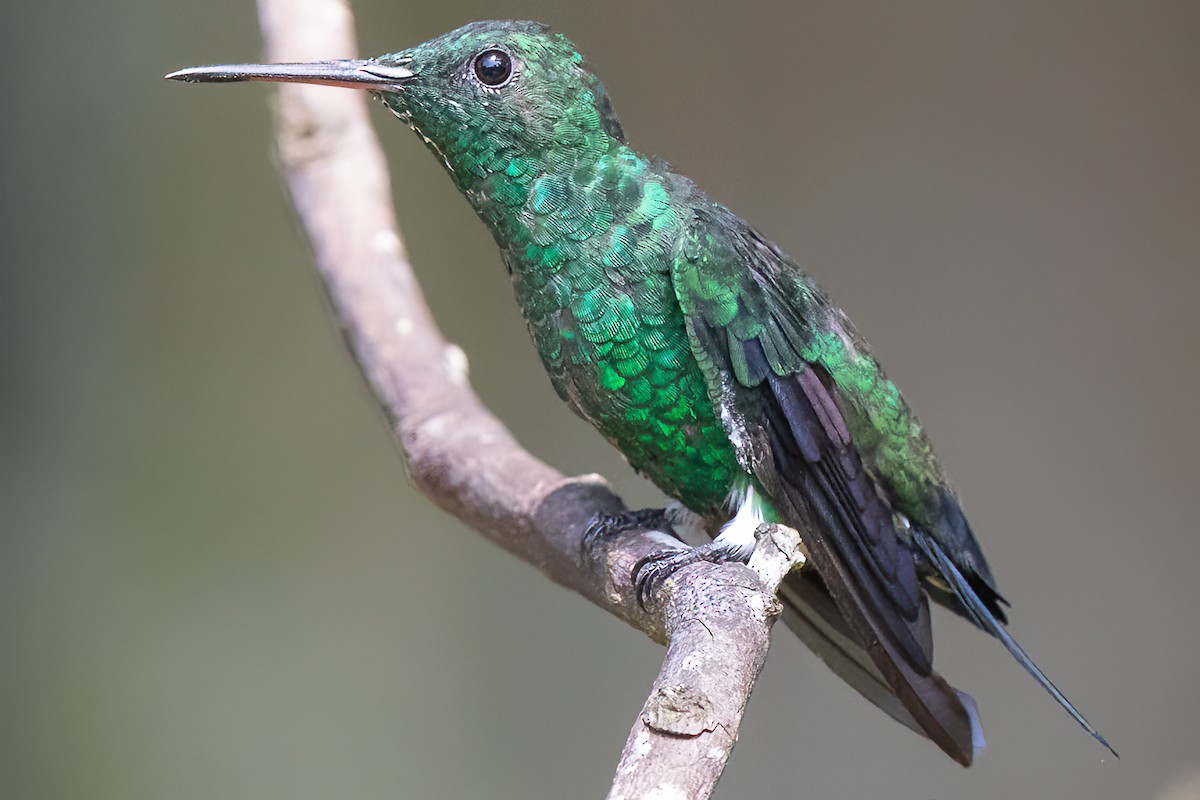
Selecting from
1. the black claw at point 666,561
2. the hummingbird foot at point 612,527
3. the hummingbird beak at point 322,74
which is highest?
the hummingbird beak at point 322,74

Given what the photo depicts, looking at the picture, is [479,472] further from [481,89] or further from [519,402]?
[519,402]

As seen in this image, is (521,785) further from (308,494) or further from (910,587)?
(910,587)

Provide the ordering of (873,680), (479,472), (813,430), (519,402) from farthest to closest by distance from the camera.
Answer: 1. (519,402)
2. (479,472)
3. (873,680)
4. (813,430)

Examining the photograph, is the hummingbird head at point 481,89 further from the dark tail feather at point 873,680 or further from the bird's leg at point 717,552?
the dark tail feather at point 873,680


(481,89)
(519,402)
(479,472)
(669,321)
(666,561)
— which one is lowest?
(666,561)

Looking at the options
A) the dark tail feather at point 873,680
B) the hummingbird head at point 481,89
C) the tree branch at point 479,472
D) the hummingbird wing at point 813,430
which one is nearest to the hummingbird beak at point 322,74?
the hummingbird head at point 481,89

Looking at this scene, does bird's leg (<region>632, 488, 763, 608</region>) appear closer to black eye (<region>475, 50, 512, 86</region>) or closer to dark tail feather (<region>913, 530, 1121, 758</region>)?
dark tail feather (<region>913, 530, 1121, 758</region>)

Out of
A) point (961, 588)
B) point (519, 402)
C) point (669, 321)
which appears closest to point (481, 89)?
point (669, 321)

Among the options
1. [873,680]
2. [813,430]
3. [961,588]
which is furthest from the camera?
[873,680]

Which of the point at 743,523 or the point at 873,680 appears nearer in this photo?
the point at 743,523
